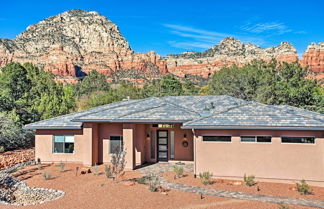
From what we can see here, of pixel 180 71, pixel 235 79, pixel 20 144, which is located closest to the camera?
pixel 20 144

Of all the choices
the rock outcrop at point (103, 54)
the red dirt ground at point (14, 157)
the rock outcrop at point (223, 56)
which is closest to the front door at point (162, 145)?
the red dirt ground at point (14, 157)

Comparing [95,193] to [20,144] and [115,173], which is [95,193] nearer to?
[115,173]

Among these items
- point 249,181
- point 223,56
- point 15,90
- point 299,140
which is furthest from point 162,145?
point 223,56

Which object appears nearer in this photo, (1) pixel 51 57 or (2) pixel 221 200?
(2) pixel 221 200

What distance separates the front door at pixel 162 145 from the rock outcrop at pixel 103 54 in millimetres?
82804

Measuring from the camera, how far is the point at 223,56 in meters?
118

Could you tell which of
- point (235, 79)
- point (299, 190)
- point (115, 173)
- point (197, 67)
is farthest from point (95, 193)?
point (197, 67)

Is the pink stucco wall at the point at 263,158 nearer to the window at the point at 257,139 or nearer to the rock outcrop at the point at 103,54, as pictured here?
the window at the point at 257,139

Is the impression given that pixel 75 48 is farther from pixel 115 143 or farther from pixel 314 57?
pixel 115 143

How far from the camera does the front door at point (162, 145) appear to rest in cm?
1564

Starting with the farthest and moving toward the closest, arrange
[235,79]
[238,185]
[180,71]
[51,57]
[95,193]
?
[180,71] < [51,57] < [235,79] < [238,185] < [95,193]

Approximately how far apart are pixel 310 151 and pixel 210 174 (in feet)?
14.8

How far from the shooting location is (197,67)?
5084 inches

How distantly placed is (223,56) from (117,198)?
115 m
